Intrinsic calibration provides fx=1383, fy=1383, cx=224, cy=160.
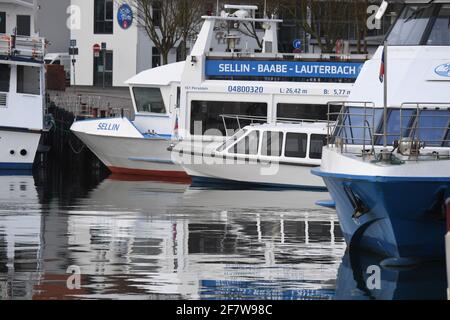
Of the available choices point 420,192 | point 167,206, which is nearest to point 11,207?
point 167,206

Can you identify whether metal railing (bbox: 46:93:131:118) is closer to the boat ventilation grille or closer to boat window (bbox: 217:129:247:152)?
the boat ventilation grille

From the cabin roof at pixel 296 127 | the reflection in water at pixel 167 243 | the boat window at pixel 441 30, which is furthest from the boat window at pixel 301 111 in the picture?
the boat window at pixel 441 30

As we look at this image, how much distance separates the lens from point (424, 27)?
20219mm

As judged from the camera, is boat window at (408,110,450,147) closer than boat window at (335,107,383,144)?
Yes

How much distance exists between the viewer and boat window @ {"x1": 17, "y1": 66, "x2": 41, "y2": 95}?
40094 mm

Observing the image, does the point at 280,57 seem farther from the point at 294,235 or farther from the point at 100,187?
the point at 294,235

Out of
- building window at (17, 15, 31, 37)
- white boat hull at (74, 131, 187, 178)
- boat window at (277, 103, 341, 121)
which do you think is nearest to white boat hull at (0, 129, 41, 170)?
white boat hull at (74, 131, 187, 178)

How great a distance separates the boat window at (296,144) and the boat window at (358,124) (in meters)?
11.2

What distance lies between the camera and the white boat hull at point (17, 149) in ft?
127

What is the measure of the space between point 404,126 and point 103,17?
4918cm

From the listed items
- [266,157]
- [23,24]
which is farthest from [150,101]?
[23,24]

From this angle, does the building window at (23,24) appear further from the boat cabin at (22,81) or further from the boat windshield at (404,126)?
the boat windshield at (404,126)

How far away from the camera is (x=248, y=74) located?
35062mm
